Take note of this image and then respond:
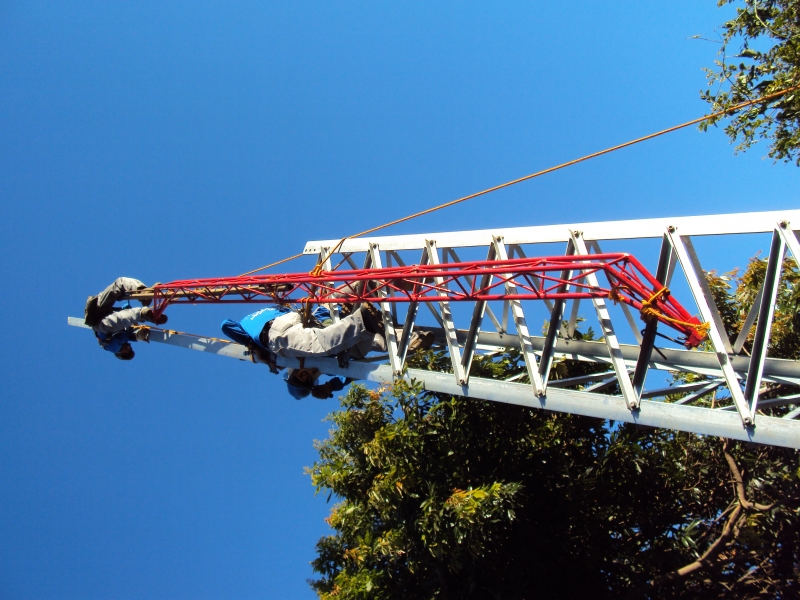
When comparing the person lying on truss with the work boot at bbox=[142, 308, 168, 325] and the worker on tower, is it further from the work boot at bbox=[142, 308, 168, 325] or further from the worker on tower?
the worker on tower

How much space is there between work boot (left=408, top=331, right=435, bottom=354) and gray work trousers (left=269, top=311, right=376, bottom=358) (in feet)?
2.53

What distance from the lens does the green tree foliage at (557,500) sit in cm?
997

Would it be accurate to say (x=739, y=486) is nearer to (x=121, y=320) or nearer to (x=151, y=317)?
(x=151, y=317)

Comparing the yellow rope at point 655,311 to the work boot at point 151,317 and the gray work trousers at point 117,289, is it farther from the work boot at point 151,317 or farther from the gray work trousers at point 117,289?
the gray work trousers at point 117,289

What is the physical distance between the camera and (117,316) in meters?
11.7

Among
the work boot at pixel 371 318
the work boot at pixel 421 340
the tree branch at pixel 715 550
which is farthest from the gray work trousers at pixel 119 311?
the tree branch at pixel 715 550

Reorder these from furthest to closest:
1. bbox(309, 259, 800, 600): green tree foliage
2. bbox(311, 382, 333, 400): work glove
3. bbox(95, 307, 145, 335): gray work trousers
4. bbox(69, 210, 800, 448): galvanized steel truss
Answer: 1. bbox(95, 307, 145, 335): gray work trousers
2. bbox(309, 259, 800, 600): green tree foliage
3. bbox(311, 382, 333, 400): work glove
4. bbox(69, 210, 800, 448): galvanized steel truss

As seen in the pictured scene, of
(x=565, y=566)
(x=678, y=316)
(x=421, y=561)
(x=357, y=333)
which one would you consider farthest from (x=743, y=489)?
(x=357, y=333)

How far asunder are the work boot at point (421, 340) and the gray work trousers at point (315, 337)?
772 millimetres

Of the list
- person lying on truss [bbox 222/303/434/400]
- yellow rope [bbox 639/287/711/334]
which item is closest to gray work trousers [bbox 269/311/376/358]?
person lying on truss [bbox 222/303/434/400]

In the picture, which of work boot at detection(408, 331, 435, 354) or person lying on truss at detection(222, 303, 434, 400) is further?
work boot at detection(408, 331, 435, 354)

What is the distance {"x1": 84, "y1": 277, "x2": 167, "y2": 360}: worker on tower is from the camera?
38.2ft

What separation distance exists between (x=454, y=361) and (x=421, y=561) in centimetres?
429

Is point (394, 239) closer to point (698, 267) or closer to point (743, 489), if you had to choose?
point (698, 267)
